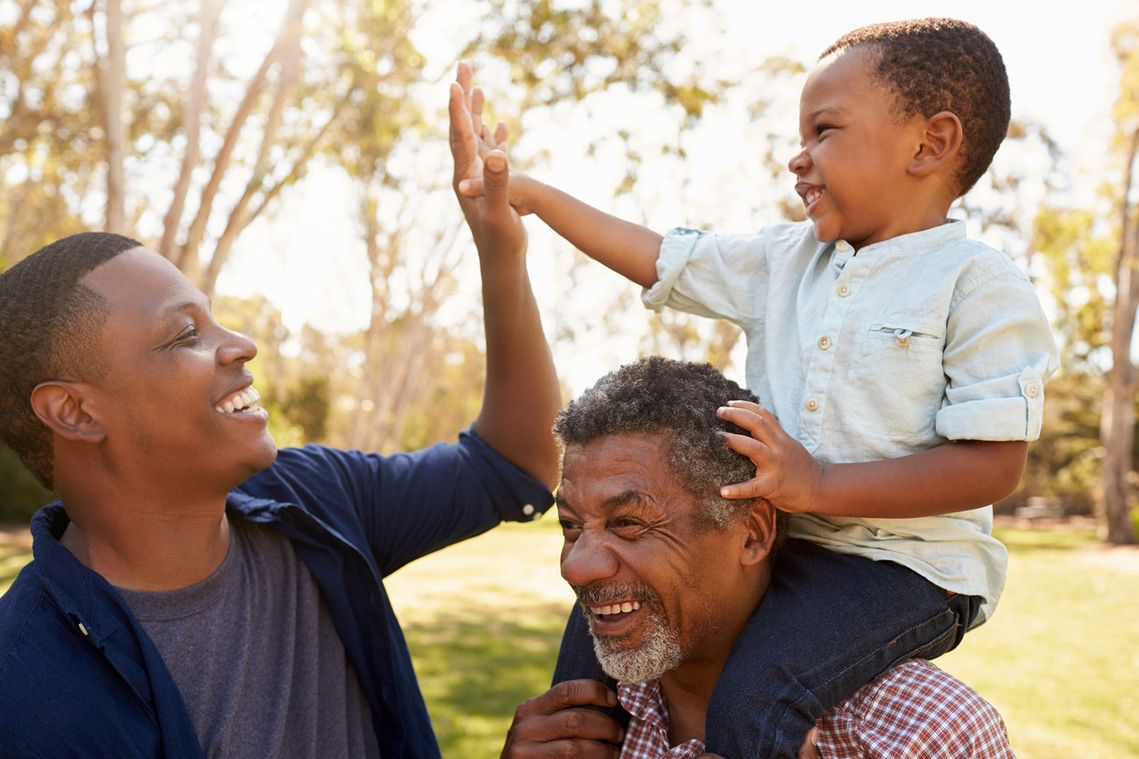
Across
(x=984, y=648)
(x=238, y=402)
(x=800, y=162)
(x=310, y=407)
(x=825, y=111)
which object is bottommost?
(x=310, y=407)

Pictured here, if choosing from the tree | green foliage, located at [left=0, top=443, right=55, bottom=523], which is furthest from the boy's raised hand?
the tree

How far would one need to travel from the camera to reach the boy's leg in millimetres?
2367

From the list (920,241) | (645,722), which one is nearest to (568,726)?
(645,722)

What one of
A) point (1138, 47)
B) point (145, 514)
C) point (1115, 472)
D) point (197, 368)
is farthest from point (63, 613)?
point (1115, 472)

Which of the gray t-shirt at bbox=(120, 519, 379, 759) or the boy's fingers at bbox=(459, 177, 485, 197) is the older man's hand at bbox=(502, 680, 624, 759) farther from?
the boy's fingers at bbox=(459, 177, 485, 197)

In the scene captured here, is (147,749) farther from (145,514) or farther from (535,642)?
(535,642)

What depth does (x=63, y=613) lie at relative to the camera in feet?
7.95

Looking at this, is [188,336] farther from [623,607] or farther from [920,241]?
[920,241]

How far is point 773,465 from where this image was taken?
93.6 inches

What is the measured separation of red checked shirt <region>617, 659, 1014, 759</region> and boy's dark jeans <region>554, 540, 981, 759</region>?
0.06 meters

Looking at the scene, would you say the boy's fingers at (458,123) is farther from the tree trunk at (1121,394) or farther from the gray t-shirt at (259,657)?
the tree trunk at (1121,394)

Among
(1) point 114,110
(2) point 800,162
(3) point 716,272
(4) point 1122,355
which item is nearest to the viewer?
(2) point 800,162

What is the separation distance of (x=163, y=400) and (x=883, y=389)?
1.79 meters

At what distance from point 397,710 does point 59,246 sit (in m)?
1.55
